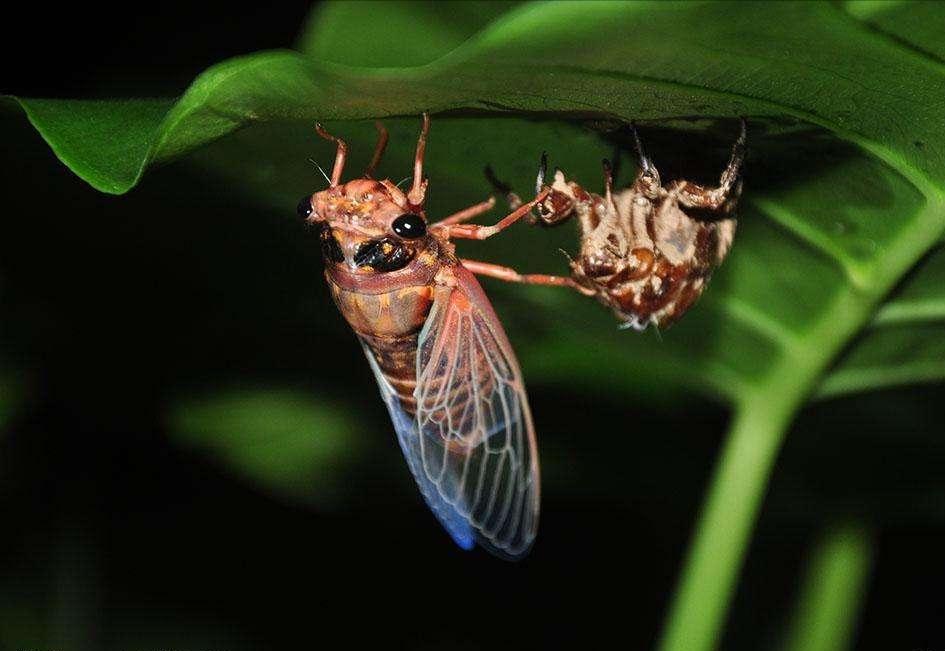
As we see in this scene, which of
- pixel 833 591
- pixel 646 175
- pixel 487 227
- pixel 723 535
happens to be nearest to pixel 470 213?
pixel 487 227

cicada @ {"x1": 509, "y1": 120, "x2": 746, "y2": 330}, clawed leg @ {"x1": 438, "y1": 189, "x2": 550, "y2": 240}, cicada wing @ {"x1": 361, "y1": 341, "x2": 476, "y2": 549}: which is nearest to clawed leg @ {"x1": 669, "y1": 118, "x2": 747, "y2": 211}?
cicada @ {"x1": 509, "y1": 120, "x2": 746, "y2": 330}

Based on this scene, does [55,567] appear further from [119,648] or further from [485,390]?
[485,390]

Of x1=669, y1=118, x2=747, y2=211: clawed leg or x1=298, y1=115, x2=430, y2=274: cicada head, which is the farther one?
x1=298, y1=115, x2=430, y2=274: cicada head

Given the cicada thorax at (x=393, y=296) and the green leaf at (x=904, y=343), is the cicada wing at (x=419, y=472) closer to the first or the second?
the cicada thorax at (x=393, y=296)

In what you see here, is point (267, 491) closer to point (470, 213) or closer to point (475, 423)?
point (475, 423)

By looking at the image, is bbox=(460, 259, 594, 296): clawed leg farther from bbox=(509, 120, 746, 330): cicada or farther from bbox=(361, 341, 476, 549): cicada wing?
bbox=(361, 341, 476, 549): cicada wing

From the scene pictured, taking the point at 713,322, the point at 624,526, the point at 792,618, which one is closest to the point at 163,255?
the point at 713,322

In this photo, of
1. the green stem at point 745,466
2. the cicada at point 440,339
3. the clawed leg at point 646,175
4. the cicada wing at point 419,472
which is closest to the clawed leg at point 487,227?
the cicada at point 440,339
